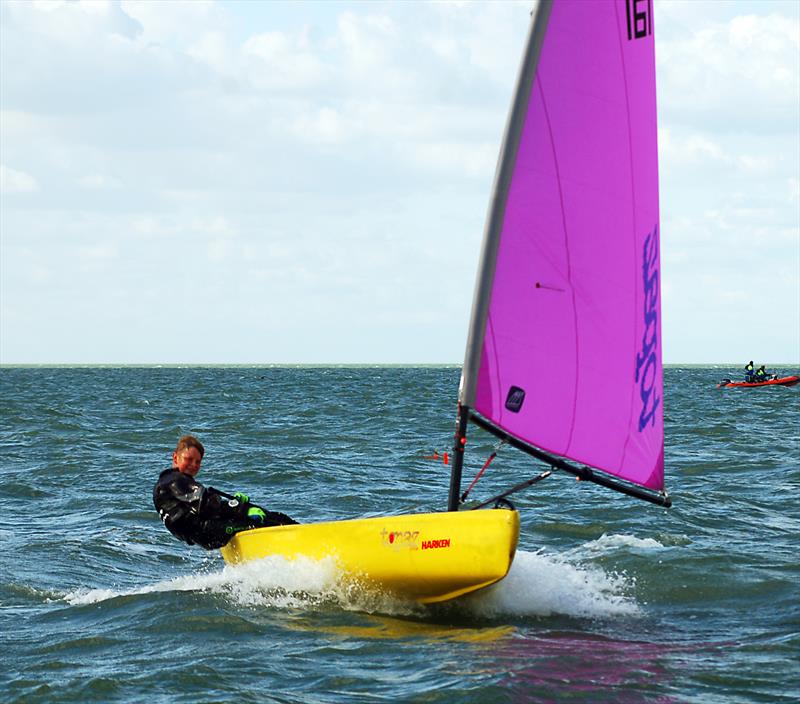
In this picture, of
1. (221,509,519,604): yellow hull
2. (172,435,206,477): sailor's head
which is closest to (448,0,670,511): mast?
(221,509,519,604): yellow hull

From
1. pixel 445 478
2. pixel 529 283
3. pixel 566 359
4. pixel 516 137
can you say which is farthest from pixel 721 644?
pixel 445 478

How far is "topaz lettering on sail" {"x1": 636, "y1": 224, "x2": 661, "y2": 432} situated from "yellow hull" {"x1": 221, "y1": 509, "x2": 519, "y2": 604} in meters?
1.39

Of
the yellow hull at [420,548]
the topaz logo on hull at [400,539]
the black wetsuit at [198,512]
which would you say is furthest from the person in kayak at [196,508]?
the topaz logo on hull at [400,539]

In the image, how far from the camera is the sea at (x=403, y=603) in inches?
285

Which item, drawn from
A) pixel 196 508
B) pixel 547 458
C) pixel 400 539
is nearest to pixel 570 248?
pixel 547 458

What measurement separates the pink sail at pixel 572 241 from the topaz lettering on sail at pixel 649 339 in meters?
0.04

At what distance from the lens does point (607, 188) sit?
8352mm

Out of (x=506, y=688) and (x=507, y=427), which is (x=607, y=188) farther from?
(x=506, y=688)

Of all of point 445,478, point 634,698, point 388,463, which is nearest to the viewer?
point 634,698

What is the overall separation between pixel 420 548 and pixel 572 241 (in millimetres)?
2335

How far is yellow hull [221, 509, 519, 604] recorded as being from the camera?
8.24 m

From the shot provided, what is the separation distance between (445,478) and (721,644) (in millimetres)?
10626

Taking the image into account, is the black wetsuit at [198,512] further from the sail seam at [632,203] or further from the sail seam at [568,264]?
the sail seam at [632,203]

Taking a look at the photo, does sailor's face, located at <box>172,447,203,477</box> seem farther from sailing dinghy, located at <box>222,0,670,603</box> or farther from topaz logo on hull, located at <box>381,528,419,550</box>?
topaz logo on hull, located at <box>381,528,419,550</box>
